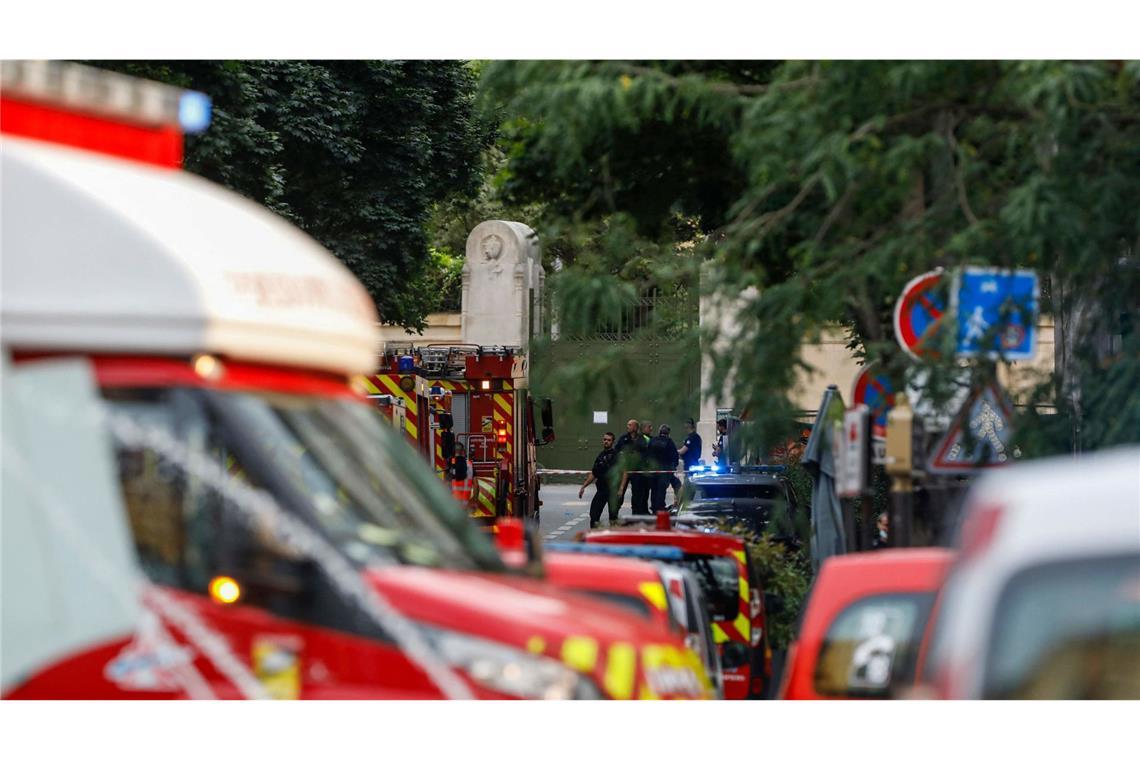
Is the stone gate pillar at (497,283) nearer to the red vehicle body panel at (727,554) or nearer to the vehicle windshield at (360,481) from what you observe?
the red vehicle body panel at (727,554)

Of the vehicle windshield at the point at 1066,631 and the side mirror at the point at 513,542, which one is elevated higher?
the vehicle windshield at the point at 1066,631

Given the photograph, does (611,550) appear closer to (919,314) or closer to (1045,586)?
(919,314)

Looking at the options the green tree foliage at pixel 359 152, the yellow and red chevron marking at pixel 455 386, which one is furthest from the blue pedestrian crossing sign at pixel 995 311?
the yellow and red chevron marking at pixel 455 386

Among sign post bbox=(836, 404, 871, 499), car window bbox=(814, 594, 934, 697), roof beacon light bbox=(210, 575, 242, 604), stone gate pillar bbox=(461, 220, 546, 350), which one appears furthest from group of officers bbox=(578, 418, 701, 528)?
roof beacon light bbox=(210, 575, 242, 604)

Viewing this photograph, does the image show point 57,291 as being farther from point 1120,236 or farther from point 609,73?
point 1120,236

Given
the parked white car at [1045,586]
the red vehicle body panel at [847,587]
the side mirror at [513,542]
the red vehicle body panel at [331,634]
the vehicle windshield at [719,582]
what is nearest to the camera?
the parked white car at [1045,586]

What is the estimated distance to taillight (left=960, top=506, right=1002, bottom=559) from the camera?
9.34 feet

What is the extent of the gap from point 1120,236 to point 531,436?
21923 millimetres

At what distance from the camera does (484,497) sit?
1104 inches

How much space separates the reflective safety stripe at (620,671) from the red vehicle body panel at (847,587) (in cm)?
183

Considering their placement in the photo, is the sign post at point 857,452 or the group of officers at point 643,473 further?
the group of officers at point 643,473

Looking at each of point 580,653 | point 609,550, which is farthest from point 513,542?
point 609,550

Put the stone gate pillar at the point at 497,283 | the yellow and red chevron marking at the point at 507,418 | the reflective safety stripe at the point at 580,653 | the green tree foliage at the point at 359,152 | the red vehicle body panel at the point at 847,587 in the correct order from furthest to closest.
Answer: the stone gate pillar at the point at 497,283
the yellow and red chevron marking at the point at 507,418
the green tree foliage at the point at 359,152
the red vehicle body panel at the point at 847,587
the reflective safety stripe at the point at 580,653

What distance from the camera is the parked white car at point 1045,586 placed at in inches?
109
